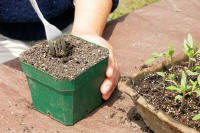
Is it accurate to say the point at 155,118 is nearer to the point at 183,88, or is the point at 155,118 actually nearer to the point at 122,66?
the point at 183,88

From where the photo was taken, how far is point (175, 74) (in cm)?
115

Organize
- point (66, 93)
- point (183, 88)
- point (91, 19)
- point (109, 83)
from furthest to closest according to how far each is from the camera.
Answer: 1. point (91, 19)
2. point (109, 83)
3. point (66, 93)
4. point (183, 88)

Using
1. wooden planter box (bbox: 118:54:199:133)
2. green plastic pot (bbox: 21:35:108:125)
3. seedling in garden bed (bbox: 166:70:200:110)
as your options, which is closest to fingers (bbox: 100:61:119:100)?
green plastic pot (bbox: 21:35:108:125)

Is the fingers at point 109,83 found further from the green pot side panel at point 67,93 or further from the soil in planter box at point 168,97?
the soil in planter box at point 168,97

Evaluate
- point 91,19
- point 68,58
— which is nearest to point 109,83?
point 68,58

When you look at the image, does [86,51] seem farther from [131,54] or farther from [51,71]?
[131,54]

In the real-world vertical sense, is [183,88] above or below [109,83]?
above

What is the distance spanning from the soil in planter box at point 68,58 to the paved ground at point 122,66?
0.19 metres

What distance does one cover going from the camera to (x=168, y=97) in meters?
1.08

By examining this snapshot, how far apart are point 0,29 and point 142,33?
658 millimetres

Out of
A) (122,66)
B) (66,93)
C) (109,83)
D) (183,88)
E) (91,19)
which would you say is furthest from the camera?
(91,19)

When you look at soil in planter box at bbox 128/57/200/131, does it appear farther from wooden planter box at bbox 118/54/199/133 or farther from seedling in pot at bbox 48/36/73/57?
seedling in pot at bbox 48/36/73/57

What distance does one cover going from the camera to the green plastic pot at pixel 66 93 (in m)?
1.10

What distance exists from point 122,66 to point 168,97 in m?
0.39
